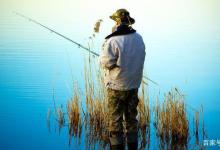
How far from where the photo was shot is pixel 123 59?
16.6ft

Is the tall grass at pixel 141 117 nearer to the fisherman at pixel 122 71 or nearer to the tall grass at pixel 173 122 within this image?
the tall grass at pixel 173 122

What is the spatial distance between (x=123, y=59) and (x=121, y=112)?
1.72 feet

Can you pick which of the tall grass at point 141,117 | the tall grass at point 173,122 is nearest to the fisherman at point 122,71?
the tall grass at point 141,117

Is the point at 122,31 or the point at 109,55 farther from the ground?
the point at 122,31

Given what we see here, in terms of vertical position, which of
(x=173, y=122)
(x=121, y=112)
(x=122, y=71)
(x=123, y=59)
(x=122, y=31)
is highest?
(x=122, y=31)

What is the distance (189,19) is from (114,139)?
48.7 feet

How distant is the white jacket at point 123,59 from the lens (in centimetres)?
505

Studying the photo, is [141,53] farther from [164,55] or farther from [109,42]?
[164,55]

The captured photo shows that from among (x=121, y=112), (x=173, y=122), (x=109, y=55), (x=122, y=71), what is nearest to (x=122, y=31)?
(x=109, y=55)

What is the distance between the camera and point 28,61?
11.8 m

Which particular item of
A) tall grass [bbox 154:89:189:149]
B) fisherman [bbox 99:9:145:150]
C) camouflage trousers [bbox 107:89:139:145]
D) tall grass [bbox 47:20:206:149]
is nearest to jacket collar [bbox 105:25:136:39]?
fisherman [bbox 99:9:145:150]

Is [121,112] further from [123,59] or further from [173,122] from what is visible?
[173,122]

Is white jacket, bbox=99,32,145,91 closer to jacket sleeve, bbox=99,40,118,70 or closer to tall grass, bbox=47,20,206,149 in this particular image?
jacket sleeve, bbox=99,40,118,70

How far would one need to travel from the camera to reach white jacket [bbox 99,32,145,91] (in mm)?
5047
